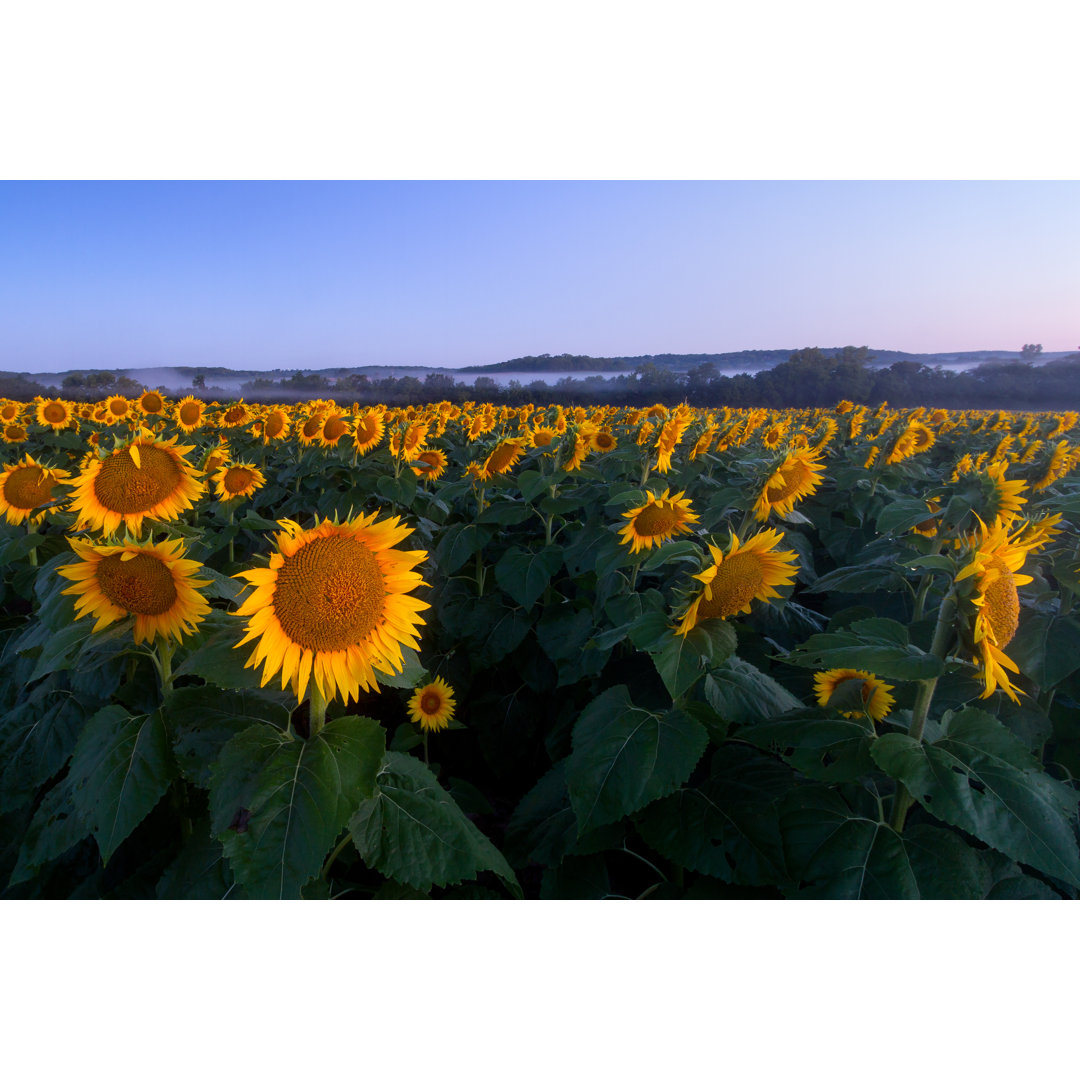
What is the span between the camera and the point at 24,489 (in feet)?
9.86

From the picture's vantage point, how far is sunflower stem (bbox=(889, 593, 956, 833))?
1.63 m

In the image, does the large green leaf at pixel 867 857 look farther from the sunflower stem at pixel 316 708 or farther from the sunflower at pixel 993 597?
the sunflower stem at pixel 316 708

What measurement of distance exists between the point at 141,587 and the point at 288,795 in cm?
76

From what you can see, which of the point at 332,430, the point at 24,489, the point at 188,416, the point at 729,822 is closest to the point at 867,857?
the point at 729,822

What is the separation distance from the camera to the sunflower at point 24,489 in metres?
3.01

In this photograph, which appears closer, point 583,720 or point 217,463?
point 583,720

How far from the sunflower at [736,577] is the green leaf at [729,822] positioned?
0.48m

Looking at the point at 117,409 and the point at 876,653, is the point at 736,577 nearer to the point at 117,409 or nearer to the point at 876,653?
the point at 876,653

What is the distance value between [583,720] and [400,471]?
3.83 meters

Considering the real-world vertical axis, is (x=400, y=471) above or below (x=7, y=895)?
above

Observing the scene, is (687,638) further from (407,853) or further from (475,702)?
(475,702)

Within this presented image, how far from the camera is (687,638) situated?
76.0 inches

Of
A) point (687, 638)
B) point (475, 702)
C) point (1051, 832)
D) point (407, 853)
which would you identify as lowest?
point (475, 702)

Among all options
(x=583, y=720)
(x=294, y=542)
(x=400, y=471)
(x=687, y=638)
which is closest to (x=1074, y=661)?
(x=687, y=638)
